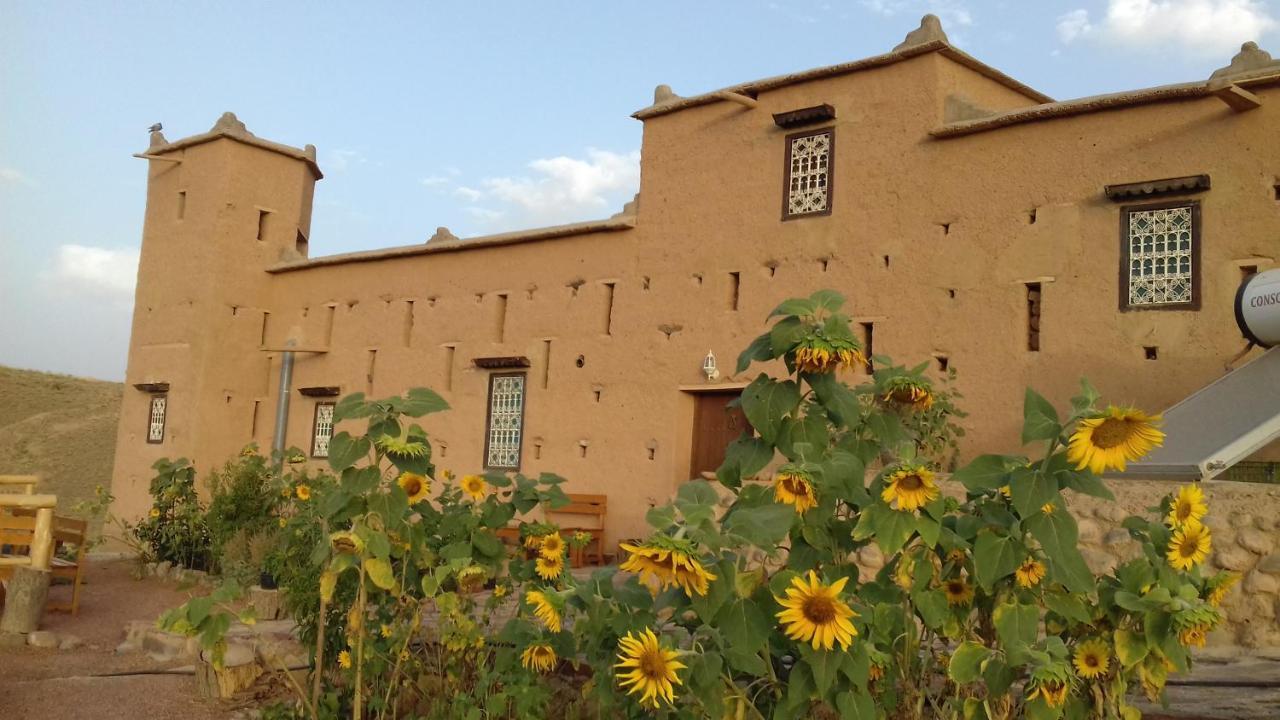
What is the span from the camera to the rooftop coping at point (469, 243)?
13211 mm

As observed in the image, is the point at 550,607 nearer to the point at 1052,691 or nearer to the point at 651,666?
the point at 651,666

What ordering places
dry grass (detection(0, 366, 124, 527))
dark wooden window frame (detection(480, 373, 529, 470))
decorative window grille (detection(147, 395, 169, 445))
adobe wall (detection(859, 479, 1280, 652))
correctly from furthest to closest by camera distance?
dry grass (detection(0, 366, 124, 527)) < decorative window grille (detection(147, 395, 169, 445)) < dark wooden window frame (detection(480, 373, 529, 470)) < adobe wall (detection(859, 479, 1280, 652))

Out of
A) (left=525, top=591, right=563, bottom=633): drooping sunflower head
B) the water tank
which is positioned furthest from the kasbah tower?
(left=525, top=591, right=563, bottom=633): drooping sunflower head

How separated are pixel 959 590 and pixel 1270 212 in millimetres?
7103

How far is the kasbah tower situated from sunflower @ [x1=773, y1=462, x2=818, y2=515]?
6.55 m

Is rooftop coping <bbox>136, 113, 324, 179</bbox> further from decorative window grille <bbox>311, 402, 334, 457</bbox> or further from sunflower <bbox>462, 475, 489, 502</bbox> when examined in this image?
sunflower <bbox>462, 475, 489, 502</bbox>

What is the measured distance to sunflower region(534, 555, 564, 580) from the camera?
4773 mm

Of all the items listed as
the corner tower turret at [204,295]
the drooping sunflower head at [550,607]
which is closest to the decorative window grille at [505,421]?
the corner tower turret at [204,295]

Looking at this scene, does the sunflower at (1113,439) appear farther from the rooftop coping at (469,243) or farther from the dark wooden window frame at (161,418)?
the dark wooden window frame at (161,418)

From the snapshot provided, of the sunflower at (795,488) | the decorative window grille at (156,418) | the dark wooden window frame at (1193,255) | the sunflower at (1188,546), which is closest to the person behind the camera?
the sunflower at (795,488)

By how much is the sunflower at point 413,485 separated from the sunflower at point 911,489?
2305 millimetres

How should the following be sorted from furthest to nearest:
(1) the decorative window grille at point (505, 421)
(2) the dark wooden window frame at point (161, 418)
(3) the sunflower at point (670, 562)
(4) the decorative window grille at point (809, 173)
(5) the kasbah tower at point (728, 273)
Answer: (2) the dark wooden window frame at point (161, 418), (1) the decorative window grille at point (505, 421), (4) the decorative window grille at point (809, 173), (5) the kasbah tower at point (728, 273), (3) the sunflower at point (670, 562)

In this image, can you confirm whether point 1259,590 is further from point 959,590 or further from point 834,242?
point 834,242

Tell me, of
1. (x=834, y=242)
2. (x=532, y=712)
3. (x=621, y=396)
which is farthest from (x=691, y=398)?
(x=532, y=712)
